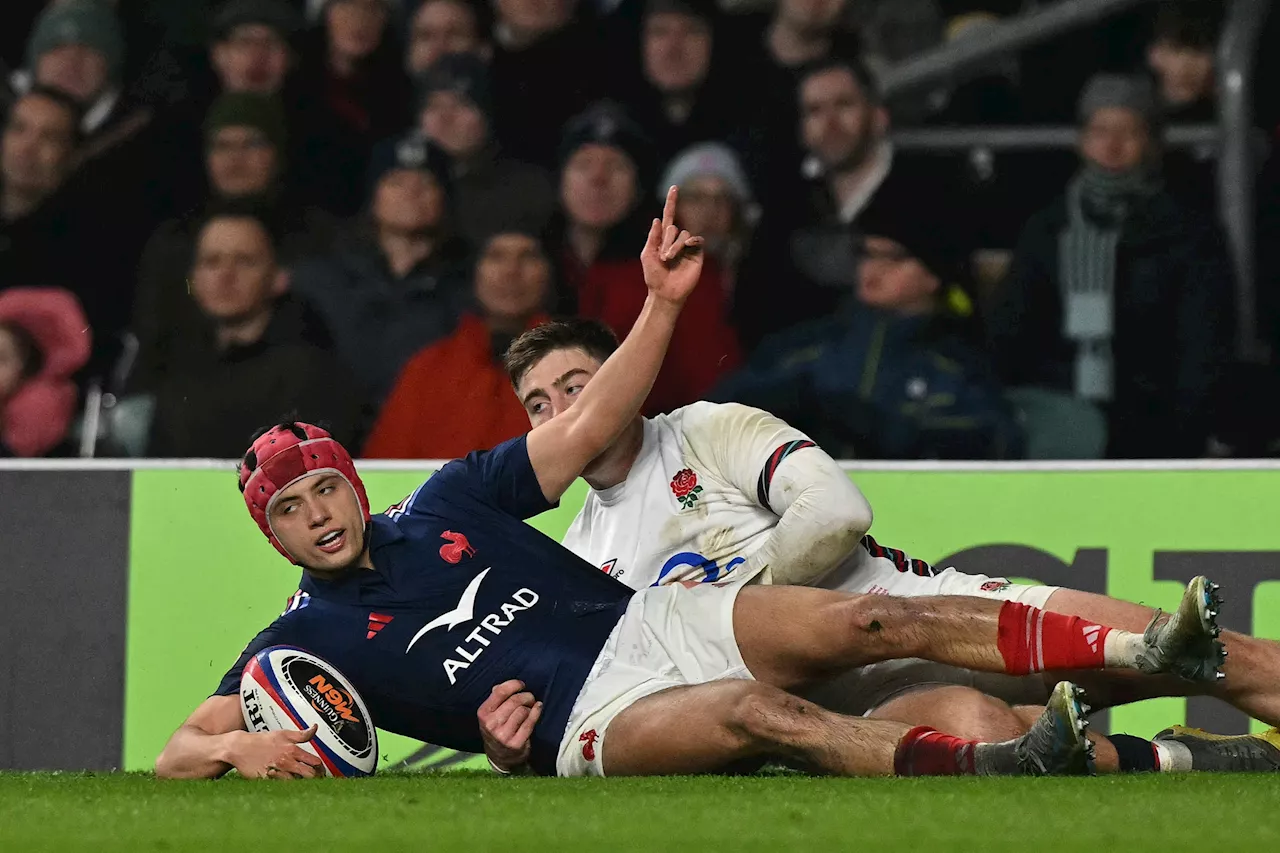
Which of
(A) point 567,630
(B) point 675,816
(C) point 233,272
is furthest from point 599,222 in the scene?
(B) point 675,816

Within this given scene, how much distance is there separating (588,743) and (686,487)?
3.33ft

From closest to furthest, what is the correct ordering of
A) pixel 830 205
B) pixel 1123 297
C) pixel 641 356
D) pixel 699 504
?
1. pixel 641 356
2. pixel 699 504
3. pixel 1123 297
4. pixel 830 205

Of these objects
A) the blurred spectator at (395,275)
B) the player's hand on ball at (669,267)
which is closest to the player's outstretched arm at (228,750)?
the player's hand on ball at (669,267)

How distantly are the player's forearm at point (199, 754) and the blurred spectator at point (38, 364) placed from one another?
115 inches

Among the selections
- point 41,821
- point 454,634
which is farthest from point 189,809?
point 454,634

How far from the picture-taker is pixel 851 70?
721 centimetres

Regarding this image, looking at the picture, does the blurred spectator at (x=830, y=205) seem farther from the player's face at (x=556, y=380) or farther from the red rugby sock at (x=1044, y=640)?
the red rugby sock at (x=1044, y=640)

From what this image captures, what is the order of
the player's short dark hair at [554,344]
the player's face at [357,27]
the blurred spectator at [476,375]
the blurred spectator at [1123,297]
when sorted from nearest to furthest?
the player's short dark hair at [554,344], the blurred spectator at [1123,297], the blurred spectator at [476,375], the player's face at [357,27]

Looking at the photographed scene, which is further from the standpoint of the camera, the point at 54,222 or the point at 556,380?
the point at 54,222

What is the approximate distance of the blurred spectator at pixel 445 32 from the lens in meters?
7.45

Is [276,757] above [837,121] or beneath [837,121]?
beneath

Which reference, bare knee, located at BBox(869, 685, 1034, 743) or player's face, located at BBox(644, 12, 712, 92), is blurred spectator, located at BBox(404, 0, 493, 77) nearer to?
player's face, located at BBox(644, 12, 712, 92)

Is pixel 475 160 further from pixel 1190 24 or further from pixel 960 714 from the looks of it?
pixel 960 714

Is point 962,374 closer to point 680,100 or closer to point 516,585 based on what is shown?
point 680,100
